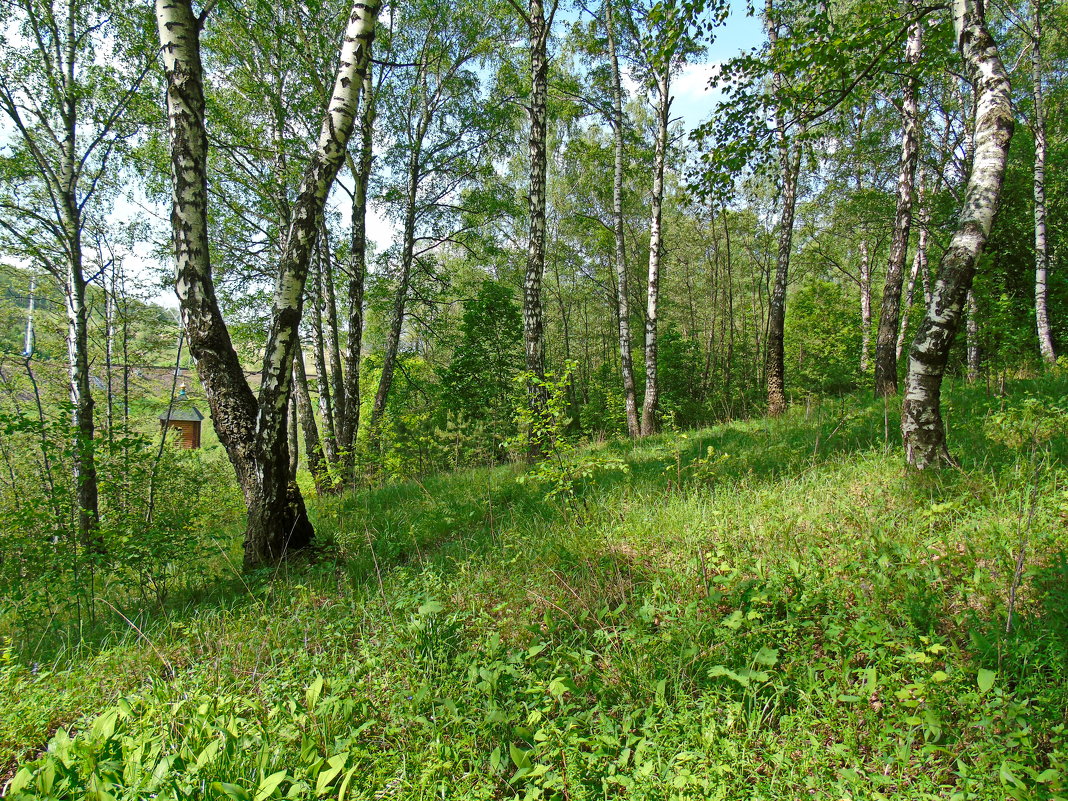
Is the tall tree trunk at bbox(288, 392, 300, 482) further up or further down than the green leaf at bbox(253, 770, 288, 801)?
further up

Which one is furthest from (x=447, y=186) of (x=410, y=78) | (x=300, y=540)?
(x=300, y=540)

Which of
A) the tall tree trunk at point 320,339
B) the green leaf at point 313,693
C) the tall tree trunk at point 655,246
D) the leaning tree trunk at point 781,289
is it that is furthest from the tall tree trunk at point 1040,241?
the tall tree trunk at point 320,339

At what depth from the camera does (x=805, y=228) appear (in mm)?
16203

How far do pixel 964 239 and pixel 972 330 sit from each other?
185 inches

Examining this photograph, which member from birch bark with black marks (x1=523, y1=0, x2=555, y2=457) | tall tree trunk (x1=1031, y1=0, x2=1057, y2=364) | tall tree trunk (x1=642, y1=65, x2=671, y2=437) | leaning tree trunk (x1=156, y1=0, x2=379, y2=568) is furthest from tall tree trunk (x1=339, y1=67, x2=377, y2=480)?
tall tree trunk (x1=1031, y1=0, x2=1057, y2=364)

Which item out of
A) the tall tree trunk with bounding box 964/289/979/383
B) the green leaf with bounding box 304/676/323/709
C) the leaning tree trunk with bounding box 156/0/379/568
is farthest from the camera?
the tall tree trunk with bounding box 964/289/979/383

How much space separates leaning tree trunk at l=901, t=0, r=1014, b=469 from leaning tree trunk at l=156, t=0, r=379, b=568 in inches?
220

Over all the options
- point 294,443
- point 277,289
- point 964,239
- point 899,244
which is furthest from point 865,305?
point 277,289

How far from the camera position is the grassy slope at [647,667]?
174 centimetres

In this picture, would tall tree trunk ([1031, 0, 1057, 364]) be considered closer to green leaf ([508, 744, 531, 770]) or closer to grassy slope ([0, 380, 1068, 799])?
grassy slope ([0, 380, 1068, 799])

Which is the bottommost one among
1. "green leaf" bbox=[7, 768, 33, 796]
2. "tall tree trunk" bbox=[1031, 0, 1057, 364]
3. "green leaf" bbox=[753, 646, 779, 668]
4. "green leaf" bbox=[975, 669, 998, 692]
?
"green leaf" bbox=[753, 646, 779, 668]

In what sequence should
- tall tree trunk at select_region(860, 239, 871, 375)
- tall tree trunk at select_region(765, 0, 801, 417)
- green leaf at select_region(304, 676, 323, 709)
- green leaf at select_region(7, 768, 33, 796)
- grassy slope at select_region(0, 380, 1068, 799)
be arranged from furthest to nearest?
tall tree trunk at select_region(860, 239, 871, 375) < tall tree trunk at select_region(765, 0, 801, 417) < green leaf at select_region(304, 676, 323, 709) < grassy slope at select_region(0, 380, 1068, 799) < green leaf at select_region(7, 768, 33, 796)

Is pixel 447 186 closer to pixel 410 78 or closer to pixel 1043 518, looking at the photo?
pixel 410 78

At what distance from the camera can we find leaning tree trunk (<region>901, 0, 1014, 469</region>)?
3533mm
